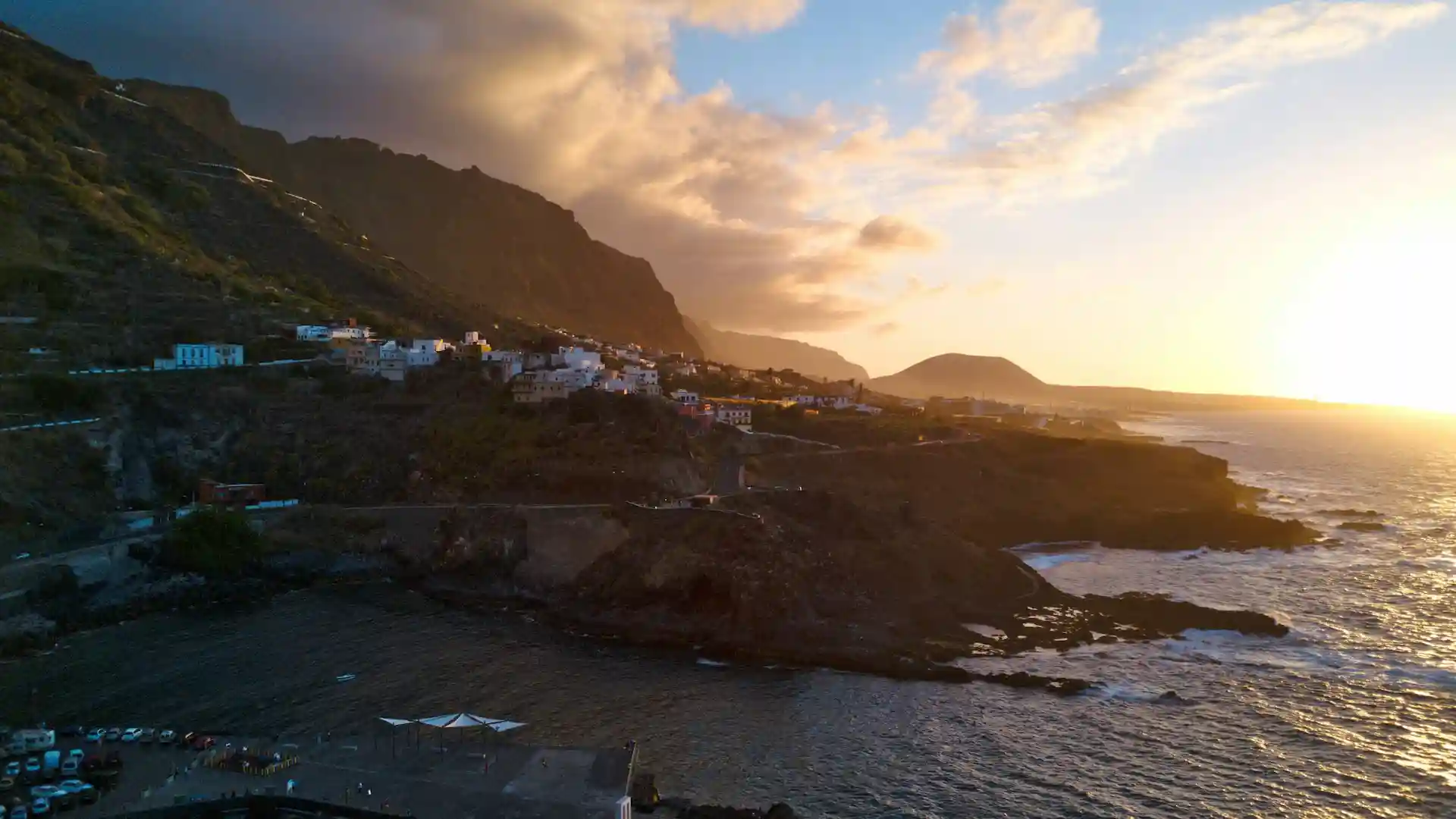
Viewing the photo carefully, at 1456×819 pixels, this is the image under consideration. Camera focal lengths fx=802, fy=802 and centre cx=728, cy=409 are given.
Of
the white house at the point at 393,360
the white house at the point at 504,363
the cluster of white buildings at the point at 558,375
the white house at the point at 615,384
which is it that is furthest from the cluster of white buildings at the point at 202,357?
the white house at the point at 615,384

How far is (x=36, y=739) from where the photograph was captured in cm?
3369

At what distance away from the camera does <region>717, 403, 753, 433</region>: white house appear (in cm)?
10222

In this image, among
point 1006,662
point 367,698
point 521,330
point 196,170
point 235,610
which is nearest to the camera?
point 367,698

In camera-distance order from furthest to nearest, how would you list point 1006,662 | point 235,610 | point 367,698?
point 235,610, point 1006,662, point 367,698

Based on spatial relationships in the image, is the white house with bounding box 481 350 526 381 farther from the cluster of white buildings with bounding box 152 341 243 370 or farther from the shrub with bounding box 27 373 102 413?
the shrub with bounding box 27 373 102 413

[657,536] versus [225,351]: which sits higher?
[225,351]

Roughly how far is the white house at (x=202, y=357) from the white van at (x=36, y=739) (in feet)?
206

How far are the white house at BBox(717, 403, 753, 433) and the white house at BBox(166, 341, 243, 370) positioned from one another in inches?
2222

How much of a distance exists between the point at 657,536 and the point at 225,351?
6218cm

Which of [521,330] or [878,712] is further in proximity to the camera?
[521,330]

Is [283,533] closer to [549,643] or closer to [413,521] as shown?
[413,521]

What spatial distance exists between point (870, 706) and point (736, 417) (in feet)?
206

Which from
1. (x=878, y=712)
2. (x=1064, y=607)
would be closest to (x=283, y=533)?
(x=878, y=712)

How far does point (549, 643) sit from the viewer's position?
2064 inches
